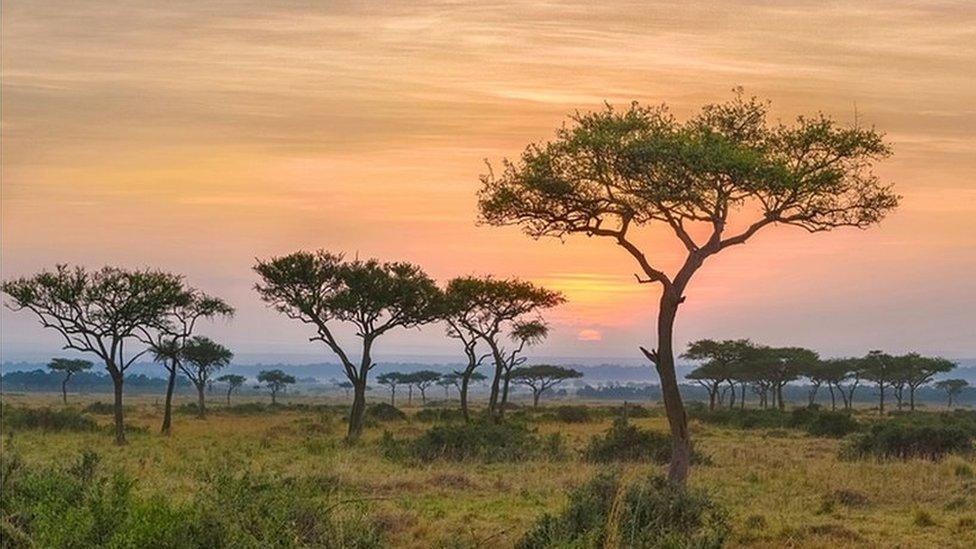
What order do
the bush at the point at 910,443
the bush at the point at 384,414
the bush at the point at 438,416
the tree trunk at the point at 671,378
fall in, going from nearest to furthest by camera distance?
the tree trunk at the point at 671,378 < the bush at the point at 910,443 < the bush at the point at 438,416 < the bush at the point at 384,414

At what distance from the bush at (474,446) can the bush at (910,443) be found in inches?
397

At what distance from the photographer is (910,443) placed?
3384 centimetres

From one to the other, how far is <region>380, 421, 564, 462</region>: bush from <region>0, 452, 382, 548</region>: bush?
71.0ft

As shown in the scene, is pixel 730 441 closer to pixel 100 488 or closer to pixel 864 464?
pixel 864 464

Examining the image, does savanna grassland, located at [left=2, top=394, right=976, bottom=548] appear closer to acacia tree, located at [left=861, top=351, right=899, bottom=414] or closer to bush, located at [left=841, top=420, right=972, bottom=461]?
bush, located at [left=841, top=420, right=972, bottom=461]

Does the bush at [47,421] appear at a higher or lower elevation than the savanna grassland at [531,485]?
lower

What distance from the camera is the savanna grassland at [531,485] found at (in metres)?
16.6

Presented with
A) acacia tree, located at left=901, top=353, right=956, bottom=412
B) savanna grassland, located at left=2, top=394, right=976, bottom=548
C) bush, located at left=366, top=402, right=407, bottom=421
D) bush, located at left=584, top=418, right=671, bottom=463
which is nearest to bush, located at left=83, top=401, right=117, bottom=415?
bush, located at left=366, top=402, right=407, bottom=421

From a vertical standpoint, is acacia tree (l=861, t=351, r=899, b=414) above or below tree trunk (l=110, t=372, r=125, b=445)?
above

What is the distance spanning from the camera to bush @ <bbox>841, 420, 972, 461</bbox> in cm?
3341

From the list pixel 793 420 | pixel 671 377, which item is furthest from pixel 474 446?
pixel 793 420

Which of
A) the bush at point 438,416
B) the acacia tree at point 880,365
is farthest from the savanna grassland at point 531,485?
the acacia tree at point 880,365

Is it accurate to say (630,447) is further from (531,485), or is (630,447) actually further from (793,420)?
(793,420)

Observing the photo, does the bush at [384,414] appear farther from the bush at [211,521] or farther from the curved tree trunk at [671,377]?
the bush at [211,521]
